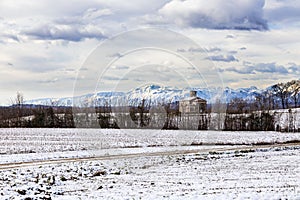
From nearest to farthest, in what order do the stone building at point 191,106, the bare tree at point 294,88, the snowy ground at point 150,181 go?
the snowy ground at point 150,181
the stone building at point 191,106
the bare tree at point 294,88

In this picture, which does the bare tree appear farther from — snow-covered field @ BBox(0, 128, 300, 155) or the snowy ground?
the snowy ground

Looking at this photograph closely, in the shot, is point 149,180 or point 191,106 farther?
point 191,106

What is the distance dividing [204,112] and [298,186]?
77315mm

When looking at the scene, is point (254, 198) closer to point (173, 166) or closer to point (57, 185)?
point (57, 185)

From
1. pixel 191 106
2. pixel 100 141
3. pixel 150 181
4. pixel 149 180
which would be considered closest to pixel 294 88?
pixel 191 106

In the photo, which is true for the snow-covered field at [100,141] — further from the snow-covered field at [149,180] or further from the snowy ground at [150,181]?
the snowy ground at [150,181]

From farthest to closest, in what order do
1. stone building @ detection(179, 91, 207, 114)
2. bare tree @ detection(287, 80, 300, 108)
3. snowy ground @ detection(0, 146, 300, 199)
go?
bare tree @ detection(287, 80, 300, 108) → stone building @ detection(179, 91, 207, 114) → snowy ground @ detection(0, 146, 300, 199)

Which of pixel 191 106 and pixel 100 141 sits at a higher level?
pixel 191 106

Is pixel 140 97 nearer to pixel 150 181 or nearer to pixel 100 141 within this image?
pixel 100 141

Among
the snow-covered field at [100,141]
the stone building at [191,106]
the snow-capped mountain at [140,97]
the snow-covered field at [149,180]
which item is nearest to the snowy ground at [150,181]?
the snow-covered field at [149,180]

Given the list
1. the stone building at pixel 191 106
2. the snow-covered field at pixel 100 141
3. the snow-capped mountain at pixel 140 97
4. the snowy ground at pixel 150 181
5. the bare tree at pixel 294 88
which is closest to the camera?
the snowy ground at pixel 150 181

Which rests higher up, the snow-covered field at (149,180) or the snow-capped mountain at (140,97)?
the snow-capped mountain at (140,97)

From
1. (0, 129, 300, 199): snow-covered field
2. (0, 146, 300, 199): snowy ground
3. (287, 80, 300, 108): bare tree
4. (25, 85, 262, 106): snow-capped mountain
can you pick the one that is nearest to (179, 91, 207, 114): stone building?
(25, 85, 262, 106): snow-capped mountain

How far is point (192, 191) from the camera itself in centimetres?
1983
